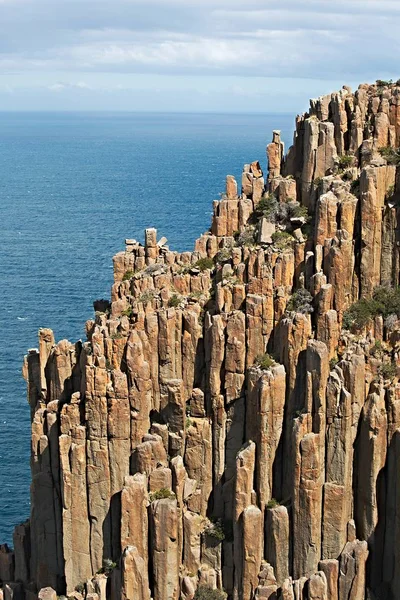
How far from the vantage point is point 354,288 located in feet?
228

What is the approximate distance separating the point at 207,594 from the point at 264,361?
14.5 m

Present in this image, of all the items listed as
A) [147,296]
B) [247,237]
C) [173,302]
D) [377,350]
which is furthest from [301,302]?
[147,296]

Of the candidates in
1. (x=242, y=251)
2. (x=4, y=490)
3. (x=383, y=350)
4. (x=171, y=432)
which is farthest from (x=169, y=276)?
(x=4, y=490)

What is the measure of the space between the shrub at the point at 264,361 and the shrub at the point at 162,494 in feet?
31.3

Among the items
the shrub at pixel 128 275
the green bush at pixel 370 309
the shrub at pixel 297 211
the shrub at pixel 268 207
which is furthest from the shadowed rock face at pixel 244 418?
the shrub at pixel 128 275

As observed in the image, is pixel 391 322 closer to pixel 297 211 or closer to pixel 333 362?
pixel 333 362

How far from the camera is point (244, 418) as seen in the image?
67.9 meters

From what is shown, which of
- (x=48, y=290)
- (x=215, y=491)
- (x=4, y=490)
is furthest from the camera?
(x=48, y=290)

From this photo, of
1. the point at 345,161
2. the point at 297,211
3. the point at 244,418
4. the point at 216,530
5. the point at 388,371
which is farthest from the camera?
the point at 345,161

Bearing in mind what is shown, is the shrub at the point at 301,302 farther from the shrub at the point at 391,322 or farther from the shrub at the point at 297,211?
the shrub at the point at 297,211

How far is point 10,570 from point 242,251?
94.9 feet

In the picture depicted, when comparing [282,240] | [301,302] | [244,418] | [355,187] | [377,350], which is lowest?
[244,418]

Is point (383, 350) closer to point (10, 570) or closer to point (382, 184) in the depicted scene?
point (382, 184)

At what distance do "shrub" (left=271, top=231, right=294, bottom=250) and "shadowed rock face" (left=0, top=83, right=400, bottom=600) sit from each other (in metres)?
0.21
